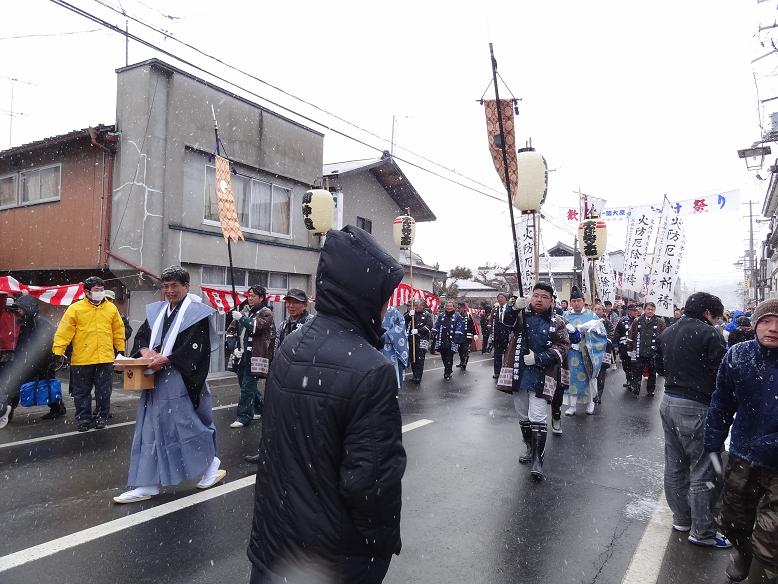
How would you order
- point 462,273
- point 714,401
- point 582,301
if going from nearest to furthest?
point 714,401, point 582,301, point 462,273

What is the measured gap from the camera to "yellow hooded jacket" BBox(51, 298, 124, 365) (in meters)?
7.22

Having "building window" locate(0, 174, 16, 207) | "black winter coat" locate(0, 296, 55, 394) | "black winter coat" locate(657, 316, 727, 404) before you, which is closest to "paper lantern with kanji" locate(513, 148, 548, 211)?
"black winter coat" locate(657, 316, 727, 404)

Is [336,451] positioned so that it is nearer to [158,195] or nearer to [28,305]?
[28,305]

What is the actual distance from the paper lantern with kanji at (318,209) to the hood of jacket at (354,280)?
10558 millimetres

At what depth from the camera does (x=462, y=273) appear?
1524 inches

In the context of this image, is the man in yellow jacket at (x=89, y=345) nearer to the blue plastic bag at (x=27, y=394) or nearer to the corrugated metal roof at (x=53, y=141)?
the blue plastic bag at (x=27, y=394)

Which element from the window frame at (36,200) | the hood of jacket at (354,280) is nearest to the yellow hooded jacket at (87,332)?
the hood of jacket at (354,280)

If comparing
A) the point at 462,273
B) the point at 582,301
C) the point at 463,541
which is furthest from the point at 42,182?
the point at 462,273

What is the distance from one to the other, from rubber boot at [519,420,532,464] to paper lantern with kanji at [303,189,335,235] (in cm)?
792

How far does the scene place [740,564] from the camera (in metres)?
3.37

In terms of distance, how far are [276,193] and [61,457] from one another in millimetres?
10064

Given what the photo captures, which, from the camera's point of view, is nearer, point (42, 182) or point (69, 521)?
point (69, 521)

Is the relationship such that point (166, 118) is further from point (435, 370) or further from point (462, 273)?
point (462, 273)

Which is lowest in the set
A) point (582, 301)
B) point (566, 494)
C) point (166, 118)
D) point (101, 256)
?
point (566, 494)
